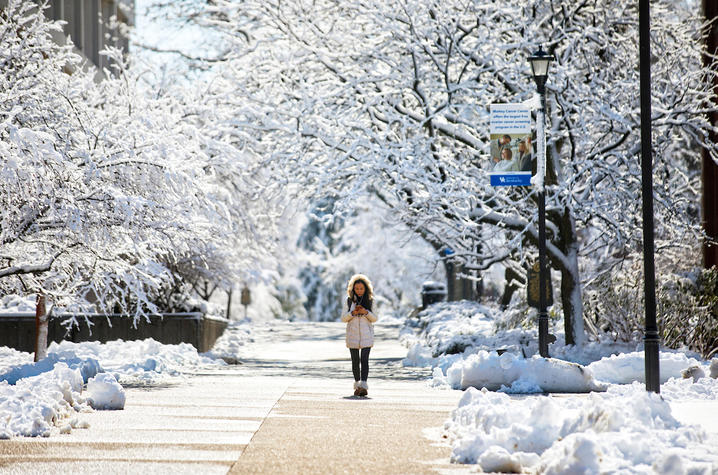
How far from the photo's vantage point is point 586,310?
2320 cm

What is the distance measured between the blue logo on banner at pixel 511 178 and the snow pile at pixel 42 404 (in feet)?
28.9

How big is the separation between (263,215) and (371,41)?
7903 millimetres

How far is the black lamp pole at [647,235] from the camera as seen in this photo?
1246 centimetres

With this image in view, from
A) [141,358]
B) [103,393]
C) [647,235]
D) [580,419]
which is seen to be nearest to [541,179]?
[647,235]

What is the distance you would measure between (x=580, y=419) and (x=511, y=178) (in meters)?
10.7

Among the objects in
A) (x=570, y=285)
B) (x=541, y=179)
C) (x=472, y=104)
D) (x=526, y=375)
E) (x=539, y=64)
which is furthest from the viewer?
(x=570, y=285)

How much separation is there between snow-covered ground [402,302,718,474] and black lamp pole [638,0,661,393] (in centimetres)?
48

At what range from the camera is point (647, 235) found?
12617mm

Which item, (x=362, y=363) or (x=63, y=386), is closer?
(x=63, y=386)

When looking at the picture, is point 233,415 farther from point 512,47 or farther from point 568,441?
point 512,47

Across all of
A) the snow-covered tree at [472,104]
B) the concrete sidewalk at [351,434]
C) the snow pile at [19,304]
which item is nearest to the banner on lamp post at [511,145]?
the snow-covered tree at [472,104]

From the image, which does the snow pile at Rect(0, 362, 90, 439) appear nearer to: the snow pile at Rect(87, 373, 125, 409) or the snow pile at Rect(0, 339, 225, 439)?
the snow pile at Rect(0, 339, 225, 439)

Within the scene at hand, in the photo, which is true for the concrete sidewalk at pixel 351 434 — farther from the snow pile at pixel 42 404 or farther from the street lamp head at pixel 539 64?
the street lamp head at pixel 539 64

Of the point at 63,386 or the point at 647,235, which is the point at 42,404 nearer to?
the point at 63,386
